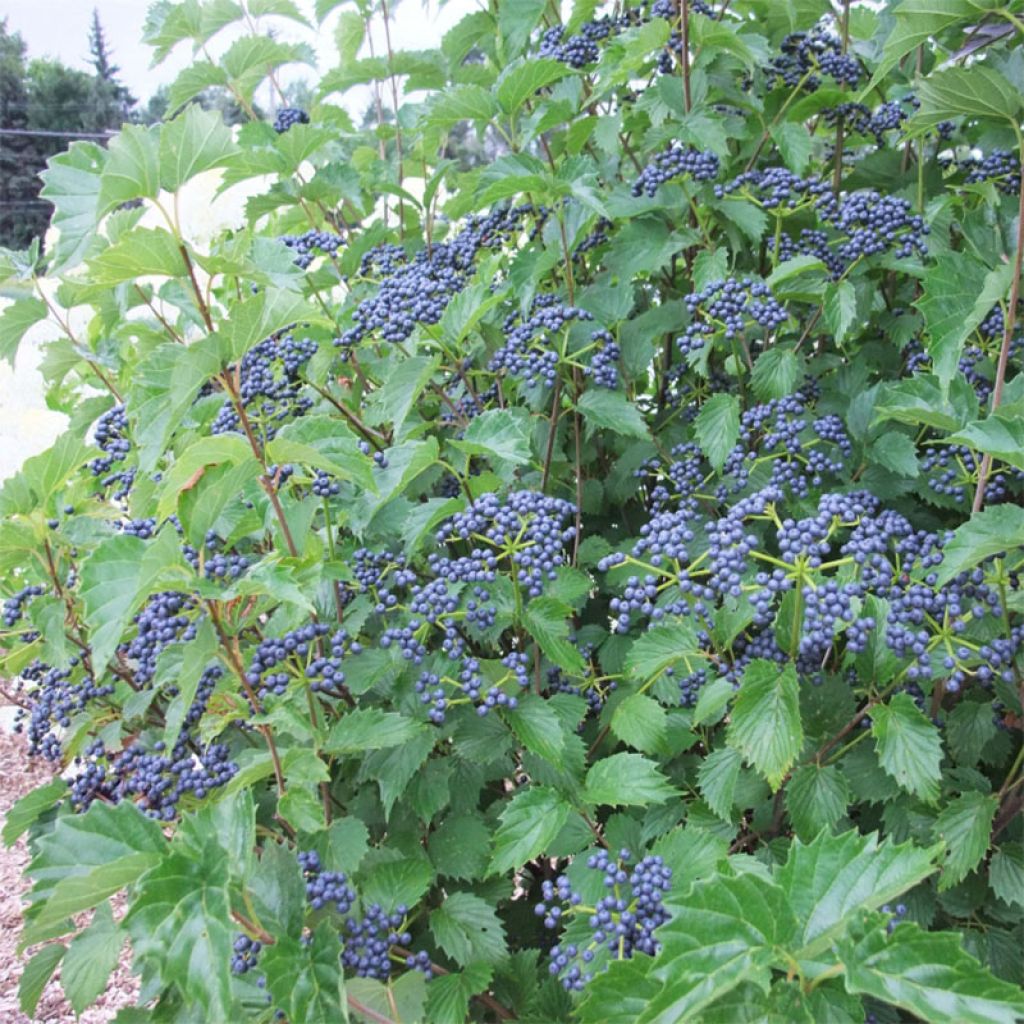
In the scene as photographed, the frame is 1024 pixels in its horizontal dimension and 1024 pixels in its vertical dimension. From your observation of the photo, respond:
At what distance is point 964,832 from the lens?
6.11 ft

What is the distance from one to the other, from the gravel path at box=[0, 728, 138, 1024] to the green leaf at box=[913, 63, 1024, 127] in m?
3.98

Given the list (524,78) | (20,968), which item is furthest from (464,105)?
(20,968)

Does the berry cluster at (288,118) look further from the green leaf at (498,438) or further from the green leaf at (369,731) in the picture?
the green leaf at (369,731)

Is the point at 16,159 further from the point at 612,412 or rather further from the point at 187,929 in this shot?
the point at 187,929

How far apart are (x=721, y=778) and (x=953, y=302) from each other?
125 centimetres

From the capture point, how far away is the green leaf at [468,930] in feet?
6.65

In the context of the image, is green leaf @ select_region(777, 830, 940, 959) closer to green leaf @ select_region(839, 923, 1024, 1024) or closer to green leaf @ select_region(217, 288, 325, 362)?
green leaf @ select_region(839, 923, 1024, 1024)

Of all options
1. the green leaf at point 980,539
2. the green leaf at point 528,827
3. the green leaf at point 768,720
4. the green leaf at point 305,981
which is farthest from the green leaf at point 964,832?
the green leaf at point 305,981

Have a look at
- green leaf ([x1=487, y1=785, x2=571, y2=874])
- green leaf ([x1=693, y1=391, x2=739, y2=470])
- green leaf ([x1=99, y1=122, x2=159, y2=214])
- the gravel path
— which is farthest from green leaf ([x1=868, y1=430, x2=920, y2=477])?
the gravel path

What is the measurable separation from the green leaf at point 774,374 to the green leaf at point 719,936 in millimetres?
1470

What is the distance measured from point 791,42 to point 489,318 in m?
1.26

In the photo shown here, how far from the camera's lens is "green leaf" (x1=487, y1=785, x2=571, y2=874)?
6.07 ft

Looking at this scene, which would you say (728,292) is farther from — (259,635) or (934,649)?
(259,635)

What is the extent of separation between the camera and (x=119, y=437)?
9.16 feet
